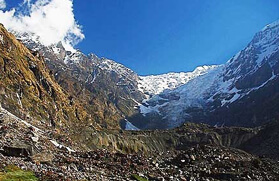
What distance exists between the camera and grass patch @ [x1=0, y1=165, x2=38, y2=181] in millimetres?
24406

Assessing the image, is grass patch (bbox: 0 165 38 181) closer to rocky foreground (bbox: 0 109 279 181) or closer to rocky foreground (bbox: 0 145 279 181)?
rocky foreground (bbox: 0 109 279 181)

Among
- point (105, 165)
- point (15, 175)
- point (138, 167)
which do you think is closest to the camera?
point (15, 175)

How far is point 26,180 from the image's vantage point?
24969 millimetres

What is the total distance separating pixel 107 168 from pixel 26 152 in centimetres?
966

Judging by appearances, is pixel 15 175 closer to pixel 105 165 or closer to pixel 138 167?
pixel 105 165

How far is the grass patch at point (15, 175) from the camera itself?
2441 centimetres

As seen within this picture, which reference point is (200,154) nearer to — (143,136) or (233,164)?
(233,164)

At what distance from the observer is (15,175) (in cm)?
2544

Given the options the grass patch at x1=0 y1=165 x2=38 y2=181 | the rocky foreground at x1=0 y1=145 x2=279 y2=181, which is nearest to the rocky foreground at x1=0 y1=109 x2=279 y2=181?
the rocky foreground at x1=0 y1=145 x2=279 y2=181

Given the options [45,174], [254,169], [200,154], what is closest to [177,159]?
[200,154]

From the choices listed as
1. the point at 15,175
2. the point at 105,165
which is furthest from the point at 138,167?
the point at 15,175

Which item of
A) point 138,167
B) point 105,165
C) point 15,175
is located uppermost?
point 138,167

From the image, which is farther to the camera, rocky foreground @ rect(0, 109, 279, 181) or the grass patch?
rocky foreground @ rect(0, 109, 279, 181)

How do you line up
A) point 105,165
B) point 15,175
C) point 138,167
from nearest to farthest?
point 15,175 → point 105,165 → point 138,167
